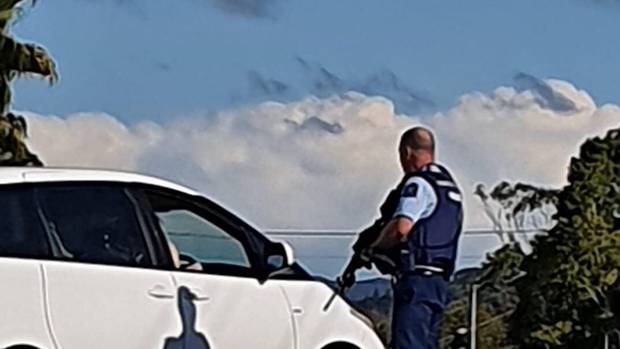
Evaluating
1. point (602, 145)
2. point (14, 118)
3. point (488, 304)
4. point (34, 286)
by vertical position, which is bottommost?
point (34, 286)

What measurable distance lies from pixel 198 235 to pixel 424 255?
5.04 feet

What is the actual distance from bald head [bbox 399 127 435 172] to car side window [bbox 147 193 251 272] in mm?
1423

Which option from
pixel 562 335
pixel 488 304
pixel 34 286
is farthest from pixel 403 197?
pixel 488 304

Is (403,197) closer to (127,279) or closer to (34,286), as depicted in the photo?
(127,279)

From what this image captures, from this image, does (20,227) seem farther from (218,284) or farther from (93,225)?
(218,284)

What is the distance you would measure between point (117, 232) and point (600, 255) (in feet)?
121

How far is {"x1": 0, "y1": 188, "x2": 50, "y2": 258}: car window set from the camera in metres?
7.66

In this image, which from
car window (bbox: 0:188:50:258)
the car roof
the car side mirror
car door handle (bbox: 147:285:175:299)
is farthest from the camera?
the car side mirror

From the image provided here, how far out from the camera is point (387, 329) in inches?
389

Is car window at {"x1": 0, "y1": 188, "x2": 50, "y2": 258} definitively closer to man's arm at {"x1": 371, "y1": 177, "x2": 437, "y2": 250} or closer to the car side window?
the car side window

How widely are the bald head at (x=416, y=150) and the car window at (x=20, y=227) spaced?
2.64m

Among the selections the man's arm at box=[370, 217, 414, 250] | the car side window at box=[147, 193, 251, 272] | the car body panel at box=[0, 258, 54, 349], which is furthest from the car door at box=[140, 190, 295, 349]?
the man's arm at box=[370, 217, 414, 250]

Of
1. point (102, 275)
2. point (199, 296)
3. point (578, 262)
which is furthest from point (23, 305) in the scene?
point (578, 262)

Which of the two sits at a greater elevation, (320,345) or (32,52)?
(32,52)
